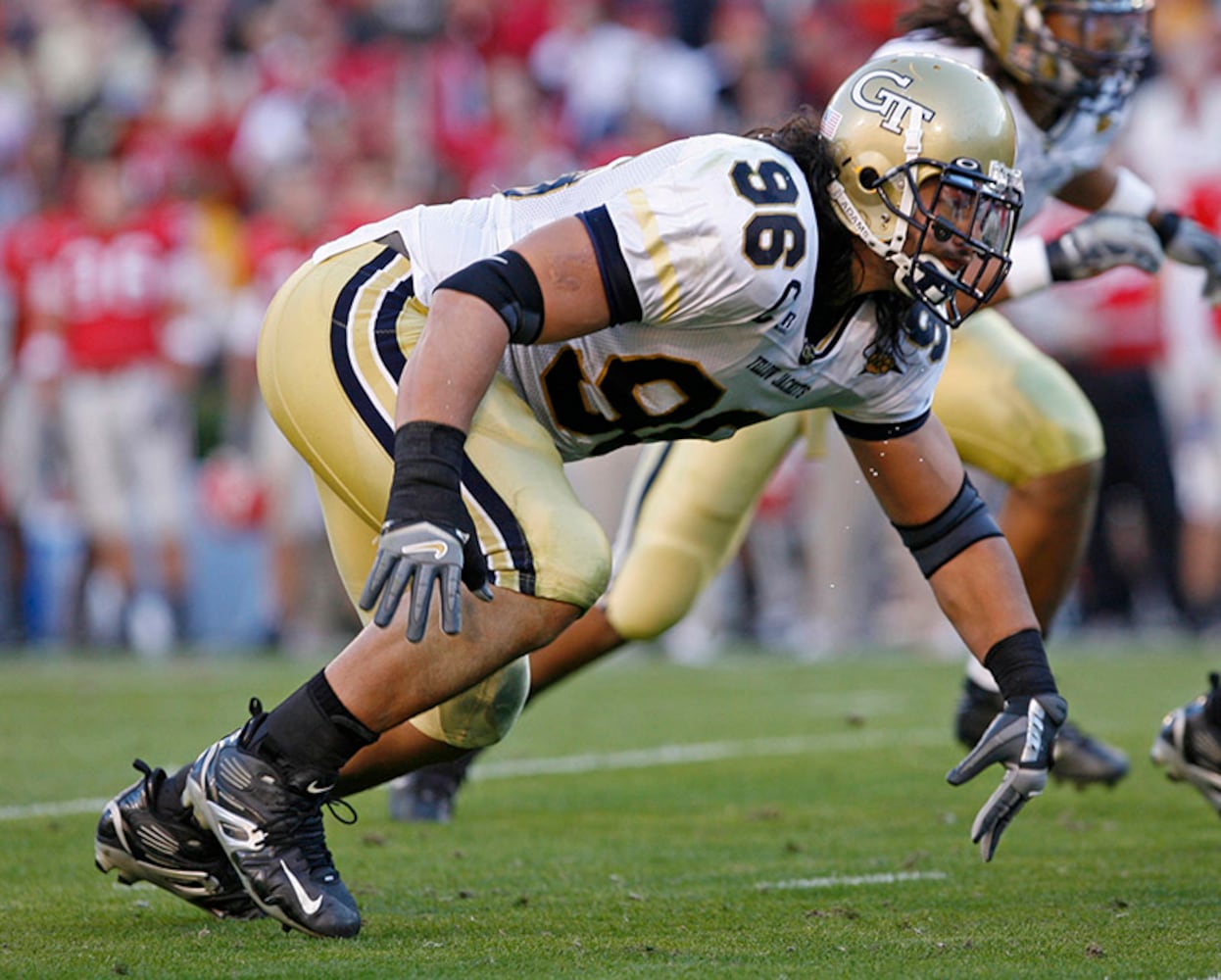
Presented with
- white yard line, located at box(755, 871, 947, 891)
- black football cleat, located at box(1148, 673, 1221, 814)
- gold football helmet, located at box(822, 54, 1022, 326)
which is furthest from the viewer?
black football cleat, located at box(1148, 673, 1221, 814)

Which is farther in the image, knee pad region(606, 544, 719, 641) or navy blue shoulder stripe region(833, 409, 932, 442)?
knee pad region(606, 544, 719, 641)

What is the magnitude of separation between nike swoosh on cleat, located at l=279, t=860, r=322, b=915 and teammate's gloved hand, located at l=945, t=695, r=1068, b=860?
3.31 feet

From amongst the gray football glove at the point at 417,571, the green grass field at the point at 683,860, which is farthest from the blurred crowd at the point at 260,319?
the gray football glove at the point at 417,571

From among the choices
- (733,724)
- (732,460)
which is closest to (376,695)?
(732,460)

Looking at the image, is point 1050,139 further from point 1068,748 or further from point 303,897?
point 303,897

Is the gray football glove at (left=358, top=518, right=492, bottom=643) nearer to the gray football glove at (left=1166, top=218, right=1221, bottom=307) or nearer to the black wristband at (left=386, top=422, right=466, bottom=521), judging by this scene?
the black wristband at (left=386, top=422, right=466, bottom=521)

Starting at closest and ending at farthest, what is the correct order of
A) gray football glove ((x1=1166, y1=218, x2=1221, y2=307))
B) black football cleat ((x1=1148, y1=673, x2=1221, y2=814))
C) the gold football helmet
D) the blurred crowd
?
the gold football helmet → black football cleat ((x1=1148, y1=673, x2=1221, y2=814)) → gray football glove ((x1=1166, y1=218, x2=1221, y2=307)) → the blurred crowd

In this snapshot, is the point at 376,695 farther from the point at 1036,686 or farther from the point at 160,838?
the point at 1036,686

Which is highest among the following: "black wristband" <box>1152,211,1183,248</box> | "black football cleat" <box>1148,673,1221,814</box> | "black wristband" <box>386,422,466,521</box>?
"black wristband" <box>386,422,466,521</box>

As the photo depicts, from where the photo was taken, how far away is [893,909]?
3.36 m

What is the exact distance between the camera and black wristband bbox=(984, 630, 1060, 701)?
131 inches

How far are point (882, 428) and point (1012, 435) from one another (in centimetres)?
125

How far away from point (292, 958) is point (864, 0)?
9.76 metres

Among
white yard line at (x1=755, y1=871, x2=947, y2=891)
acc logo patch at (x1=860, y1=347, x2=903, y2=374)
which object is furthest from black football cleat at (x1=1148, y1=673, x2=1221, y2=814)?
acc logo patch at (x1=860, y1=347, x2=903, y2=374)
